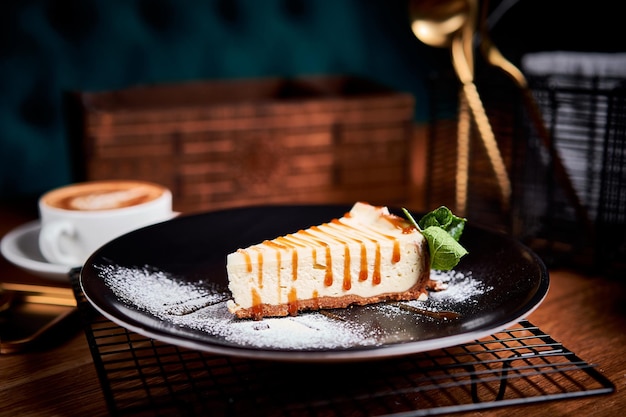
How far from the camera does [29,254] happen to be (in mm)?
774

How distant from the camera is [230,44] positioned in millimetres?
1556

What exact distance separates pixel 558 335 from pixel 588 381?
0.33 ft

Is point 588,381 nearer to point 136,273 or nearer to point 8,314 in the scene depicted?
point 136,273

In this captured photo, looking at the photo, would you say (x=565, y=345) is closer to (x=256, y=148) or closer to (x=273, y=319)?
(x=273, y=319)

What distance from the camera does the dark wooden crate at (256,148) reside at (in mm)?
1020

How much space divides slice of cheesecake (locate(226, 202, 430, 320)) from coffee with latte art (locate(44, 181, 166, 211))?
0.24m

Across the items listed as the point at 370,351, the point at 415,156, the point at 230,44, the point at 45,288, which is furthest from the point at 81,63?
the point at 370,351

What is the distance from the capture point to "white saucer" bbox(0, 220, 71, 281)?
2.29ft

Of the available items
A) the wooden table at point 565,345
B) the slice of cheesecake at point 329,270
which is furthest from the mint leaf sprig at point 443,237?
the wooden table at point 565,345

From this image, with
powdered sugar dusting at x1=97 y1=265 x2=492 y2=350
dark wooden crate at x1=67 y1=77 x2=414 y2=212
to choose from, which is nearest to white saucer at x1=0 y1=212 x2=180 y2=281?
powdered sugar dusting at x1=97 y1=265 x2=492 y2=350

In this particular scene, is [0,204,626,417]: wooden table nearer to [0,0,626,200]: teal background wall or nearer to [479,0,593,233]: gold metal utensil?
[479,0,593,233]: gold metal utensil

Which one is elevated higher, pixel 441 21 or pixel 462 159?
pixel 441 21

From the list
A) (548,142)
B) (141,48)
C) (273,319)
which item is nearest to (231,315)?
(273,319)

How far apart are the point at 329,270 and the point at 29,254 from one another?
0.36 meters
